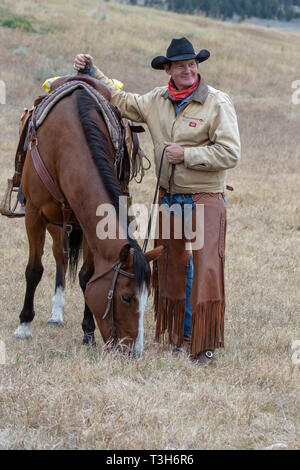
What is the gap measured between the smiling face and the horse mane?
65 cm

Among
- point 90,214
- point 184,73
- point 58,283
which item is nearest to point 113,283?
point 90,214

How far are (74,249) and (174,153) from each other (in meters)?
1.83

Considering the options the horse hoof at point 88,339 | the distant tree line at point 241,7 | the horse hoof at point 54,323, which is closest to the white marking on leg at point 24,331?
the horse hoof at point 54,323

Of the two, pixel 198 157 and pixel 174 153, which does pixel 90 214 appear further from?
pixel 198 157

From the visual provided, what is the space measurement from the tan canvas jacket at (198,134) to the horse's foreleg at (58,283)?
4.91ft

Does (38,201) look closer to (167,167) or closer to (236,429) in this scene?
(167,167)

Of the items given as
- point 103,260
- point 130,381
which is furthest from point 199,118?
point 130,381

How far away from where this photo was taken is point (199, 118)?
4.86 meters

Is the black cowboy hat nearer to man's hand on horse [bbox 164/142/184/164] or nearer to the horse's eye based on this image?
man's hand on horse [bbox 164/142/184/164]

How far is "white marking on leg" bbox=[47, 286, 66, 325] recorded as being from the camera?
6078 mm

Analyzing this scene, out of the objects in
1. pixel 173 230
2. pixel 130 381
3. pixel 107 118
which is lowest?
pixel 130 381

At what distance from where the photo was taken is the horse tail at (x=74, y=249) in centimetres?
614

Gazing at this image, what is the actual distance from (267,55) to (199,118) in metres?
29.5

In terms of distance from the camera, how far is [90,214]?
4633 millimetres
